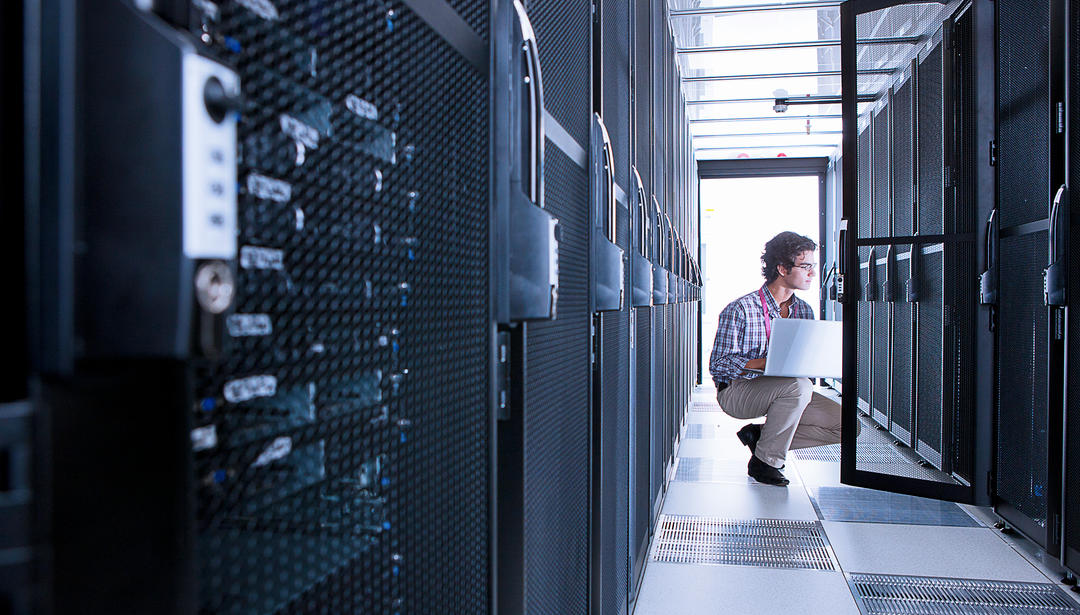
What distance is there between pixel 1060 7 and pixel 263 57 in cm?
315

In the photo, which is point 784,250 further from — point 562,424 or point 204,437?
point 204,437

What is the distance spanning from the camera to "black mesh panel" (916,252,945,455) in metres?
3.98

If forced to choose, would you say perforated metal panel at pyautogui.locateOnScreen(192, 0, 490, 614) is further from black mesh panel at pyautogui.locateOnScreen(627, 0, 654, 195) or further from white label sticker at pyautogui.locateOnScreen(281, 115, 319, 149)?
black mesh panel at pyautogui.locateOnScreen(627, 0, 654, 195)

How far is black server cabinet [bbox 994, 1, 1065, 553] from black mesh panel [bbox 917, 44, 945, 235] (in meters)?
0.52

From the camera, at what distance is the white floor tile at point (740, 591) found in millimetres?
2527

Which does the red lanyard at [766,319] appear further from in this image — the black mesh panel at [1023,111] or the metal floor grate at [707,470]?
the black mesh panel at [1023,111]

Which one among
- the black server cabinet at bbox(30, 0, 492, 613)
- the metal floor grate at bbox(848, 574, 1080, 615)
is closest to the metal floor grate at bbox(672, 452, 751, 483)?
the metal floor grate at bbox(848, 574, 1080, 615)

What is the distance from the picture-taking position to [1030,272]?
300 cm

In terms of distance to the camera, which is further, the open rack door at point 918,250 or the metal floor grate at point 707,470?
the metal floor grate at point 707,470

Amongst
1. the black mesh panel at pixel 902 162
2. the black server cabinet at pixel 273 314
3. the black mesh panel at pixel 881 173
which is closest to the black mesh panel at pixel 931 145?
the black mesh panel at pixel 902 162

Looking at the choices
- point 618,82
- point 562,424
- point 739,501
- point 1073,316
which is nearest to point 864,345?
point 739,501

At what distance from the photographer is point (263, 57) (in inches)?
16.8

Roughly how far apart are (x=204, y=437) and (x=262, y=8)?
0.80ft

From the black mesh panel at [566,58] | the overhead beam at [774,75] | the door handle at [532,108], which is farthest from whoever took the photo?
the overhead beam at [774,75]
